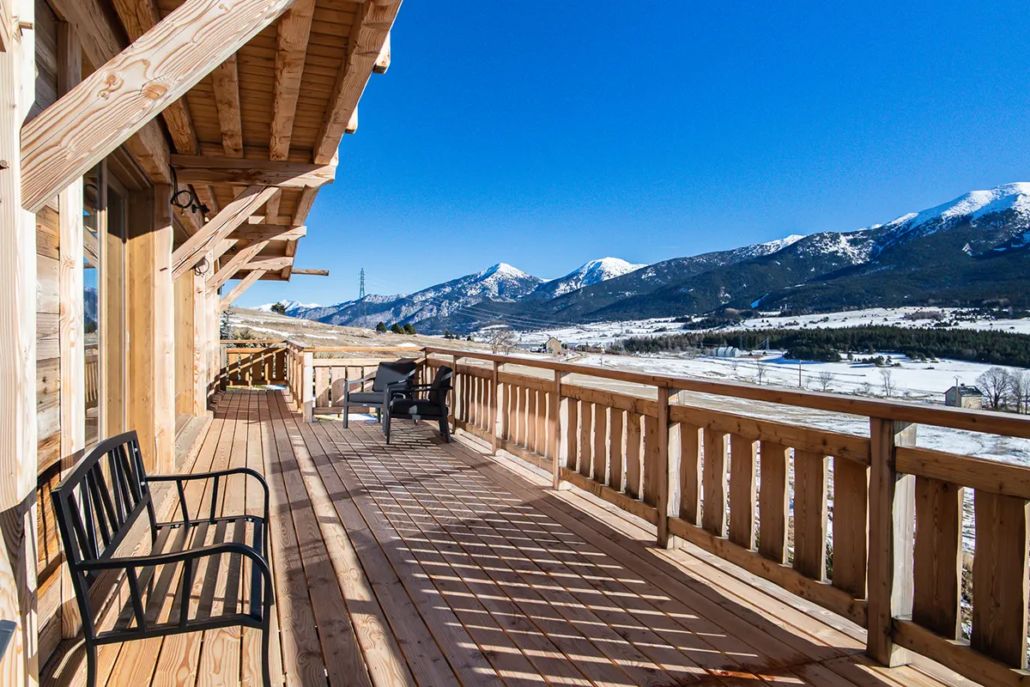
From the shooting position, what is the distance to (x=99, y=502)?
179cm

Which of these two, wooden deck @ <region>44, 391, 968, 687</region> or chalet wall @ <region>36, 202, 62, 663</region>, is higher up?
chalet wall @ <region>36, 202, 62, 663</region>

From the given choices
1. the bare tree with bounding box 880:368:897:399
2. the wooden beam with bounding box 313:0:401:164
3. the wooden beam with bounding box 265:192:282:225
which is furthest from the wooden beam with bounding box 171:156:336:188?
the bare tree with bounding box 880:368:897:399

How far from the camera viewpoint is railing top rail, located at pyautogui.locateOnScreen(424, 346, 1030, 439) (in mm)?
1591

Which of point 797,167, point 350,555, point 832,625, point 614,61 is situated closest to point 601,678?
point 832,625

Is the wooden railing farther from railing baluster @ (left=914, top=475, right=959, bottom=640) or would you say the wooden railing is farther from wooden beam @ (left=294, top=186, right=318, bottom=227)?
wooden beam @ (left=294, top=186, right=318, bottom=227)

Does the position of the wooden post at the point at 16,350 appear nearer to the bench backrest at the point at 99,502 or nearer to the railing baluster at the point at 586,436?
the bench backrest at the point at 99,502

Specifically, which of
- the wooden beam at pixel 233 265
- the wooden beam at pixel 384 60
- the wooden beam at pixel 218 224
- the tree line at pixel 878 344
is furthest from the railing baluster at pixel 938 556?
the tree line at pixel 878 344

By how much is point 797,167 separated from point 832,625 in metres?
57.2

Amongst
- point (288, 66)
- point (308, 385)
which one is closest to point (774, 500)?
point (288, 66)

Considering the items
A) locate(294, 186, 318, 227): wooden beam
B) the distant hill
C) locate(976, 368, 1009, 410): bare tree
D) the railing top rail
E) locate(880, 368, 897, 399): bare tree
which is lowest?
locate(880, 368, 897, 399): bare tree

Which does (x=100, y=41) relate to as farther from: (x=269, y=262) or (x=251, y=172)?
(x=269, y=262)

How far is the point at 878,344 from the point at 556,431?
33641 millimetres

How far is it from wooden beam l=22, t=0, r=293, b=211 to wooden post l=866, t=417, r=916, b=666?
227cm

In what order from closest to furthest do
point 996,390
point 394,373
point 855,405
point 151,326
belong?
point 855,405 < point 151,326 < point 394,373 < point 996,390
